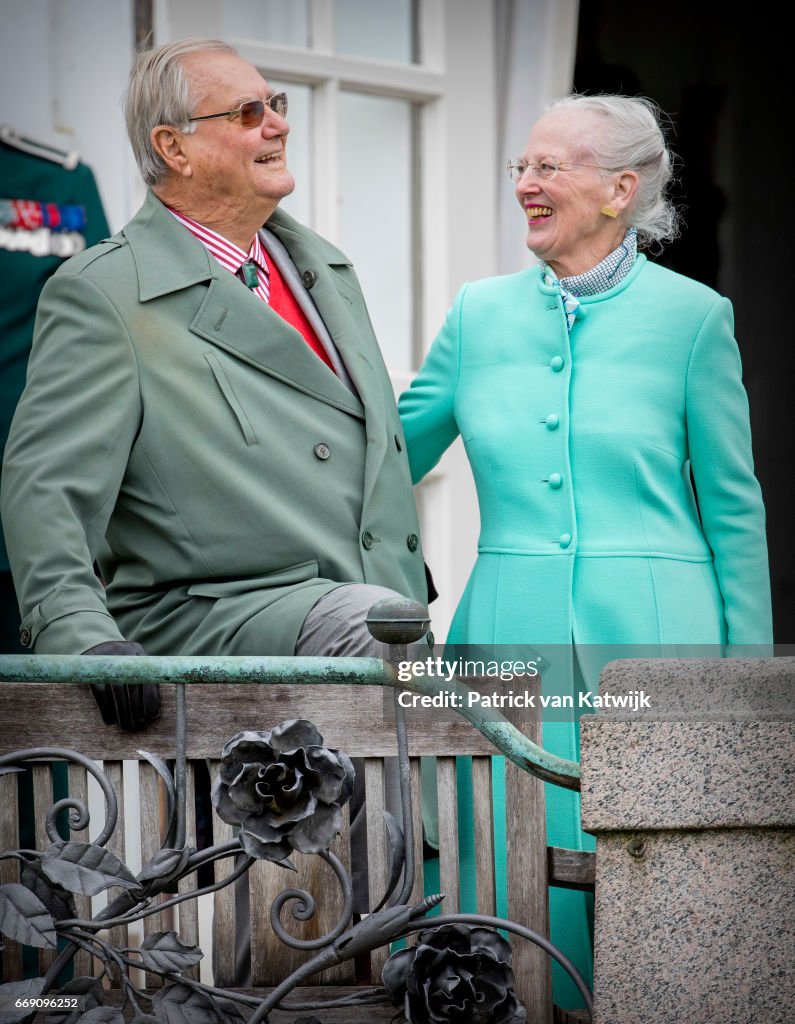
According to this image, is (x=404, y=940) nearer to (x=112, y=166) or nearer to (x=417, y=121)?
(x=112, y=166)

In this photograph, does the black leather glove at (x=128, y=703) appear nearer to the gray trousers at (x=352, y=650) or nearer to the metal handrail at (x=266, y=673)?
the metal handrail at (x=266, y=673)

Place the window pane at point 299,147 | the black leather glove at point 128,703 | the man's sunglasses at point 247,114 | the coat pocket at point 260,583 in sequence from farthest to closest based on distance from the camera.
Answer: the window pane at point 299,147
the man's sunglasses at point 247,114
the coat pocket at point 260,583
the black leather glove at point 128,703

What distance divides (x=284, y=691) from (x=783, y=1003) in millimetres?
795

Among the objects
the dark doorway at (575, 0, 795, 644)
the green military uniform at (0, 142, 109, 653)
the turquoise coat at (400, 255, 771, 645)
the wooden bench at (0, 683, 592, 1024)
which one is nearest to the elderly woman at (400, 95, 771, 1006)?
the turquoise coat at (400, 255, 771, 645)

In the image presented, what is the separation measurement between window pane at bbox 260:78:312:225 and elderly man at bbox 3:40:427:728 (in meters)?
1.40

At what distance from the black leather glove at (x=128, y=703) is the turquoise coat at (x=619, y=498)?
936 millimetres

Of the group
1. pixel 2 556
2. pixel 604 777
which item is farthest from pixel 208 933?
pixel 604 777

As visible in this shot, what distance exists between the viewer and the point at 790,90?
4672mm

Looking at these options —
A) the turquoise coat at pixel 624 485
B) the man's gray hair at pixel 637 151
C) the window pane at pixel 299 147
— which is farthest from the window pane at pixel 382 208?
the turquoise coat at pixel 624 485

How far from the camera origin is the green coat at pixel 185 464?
8.73 feet

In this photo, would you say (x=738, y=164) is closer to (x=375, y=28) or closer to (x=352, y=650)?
(x=375, y=28)

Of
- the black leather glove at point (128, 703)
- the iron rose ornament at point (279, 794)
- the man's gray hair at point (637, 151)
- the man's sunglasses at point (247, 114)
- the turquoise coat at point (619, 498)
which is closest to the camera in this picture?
the iron rose ornament at point (279, 794)

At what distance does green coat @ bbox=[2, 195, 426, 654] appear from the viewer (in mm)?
2662

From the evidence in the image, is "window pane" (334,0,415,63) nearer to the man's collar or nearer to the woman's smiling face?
the woman's smiling face
